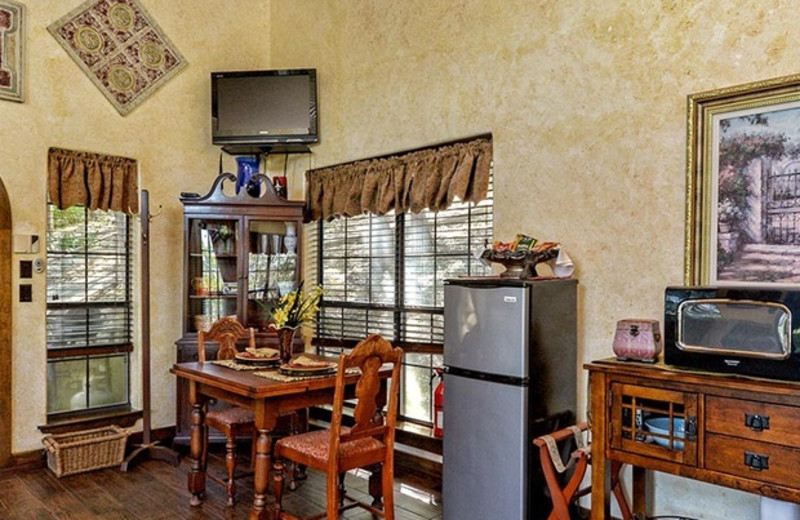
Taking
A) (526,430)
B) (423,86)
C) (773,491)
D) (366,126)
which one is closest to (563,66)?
(423,86)

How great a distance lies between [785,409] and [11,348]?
4.48 m

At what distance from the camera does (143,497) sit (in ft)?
11.7

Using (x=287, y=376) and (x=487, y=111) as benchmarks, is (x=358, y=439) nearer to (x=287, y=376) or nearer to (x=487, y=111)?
(x=287, y=376)

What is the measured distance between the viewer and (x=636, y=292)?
2877 millimetres

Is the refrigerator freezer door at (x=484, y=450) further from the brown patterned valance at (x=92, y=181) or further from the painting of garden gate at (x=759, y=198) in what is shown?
the brown patterned valance at (x=92, y=181)

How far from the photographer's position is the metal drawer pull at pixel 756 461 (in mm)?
1943

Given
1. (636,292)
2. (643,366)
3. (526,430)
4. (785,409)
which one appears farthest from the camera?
(636,292)

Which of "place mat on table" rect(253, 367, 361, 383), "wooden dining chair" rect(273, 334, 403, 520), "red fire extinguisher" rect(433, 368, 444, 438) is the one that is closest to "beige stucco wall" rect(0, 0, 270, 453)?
"place mat on table" rect(253, 367, 361, 383)

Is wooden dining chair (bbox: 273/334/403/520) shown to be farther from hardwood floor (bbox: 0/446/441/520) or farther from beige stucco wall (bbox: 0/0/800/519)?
beige stucco wall (bbox: 0/0/800/519)

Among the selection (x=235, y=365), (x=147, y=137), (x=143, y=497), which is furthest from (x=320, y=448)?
(x=147, y=137)

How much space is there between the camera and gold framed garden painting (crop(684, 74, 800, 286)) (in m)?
2.45

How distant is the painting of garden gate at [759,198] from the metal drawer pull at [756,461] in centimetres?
85

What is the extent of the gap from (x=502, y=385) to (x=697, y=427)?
86 cm

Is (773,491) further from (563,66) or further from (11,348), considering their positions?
(11,348)
